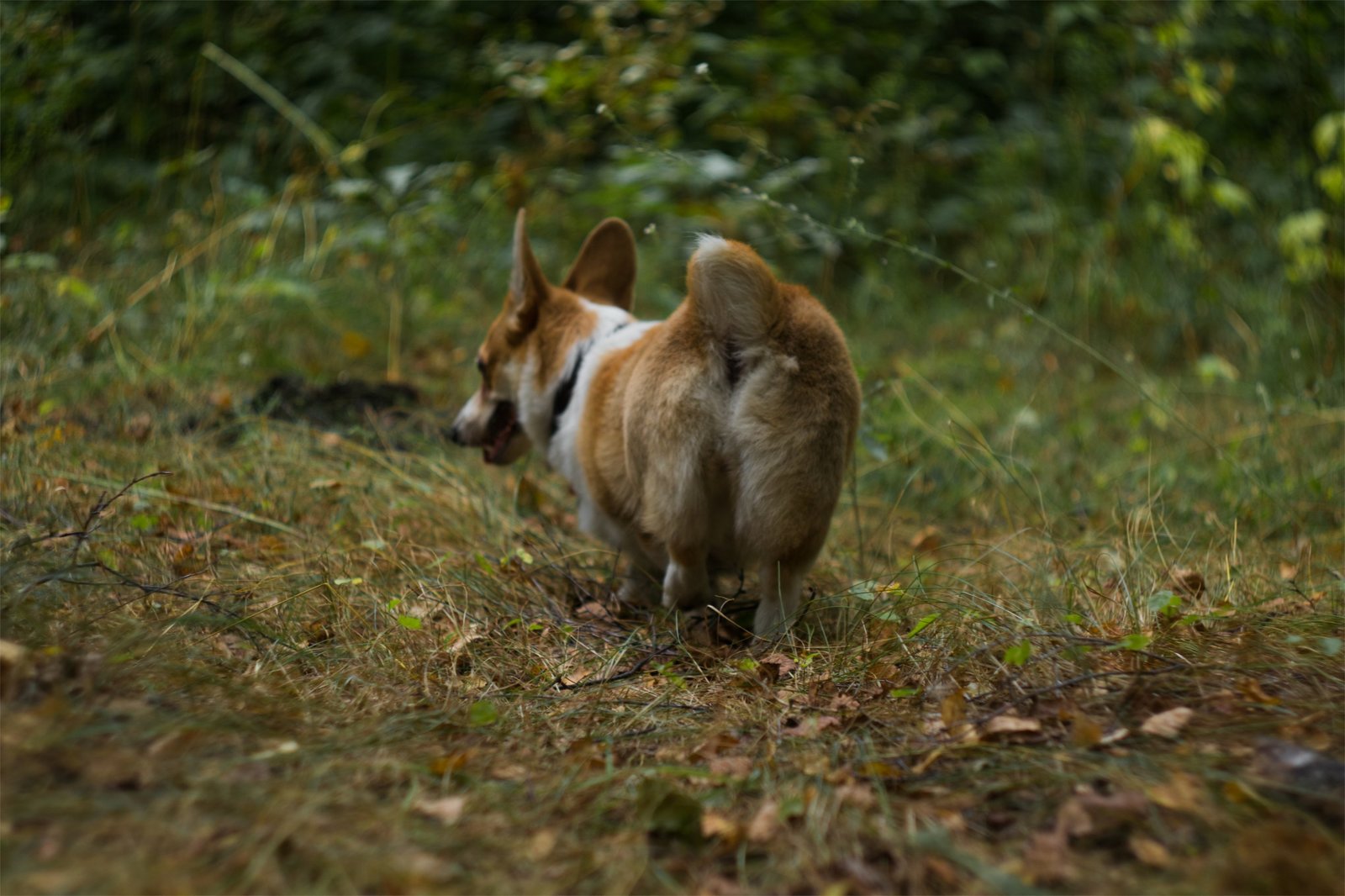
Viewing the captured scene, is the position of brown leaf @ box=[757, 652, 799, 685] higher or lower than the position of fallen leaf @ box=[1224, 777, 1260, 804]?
lower

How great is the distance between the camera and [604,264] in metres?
4.07

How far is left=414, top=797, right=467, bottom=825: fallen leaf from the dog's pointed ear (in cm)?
249

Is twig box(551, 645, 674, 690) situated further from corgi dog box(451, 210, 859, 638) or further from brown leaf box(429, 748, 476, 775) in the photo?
brown leaf box(429, 748, 476, 775)

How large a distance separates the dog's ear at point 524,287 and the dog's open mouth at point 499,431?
0.29 m

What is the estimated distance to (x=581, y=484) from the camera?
3545mm

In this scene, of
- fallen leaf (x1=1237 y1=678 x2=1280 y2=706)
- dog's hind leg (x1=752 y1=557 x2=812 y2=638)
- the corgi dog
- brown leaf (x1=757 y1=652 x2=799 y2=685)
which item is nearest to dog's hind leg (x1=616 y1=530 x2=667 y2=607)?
the corgi dog

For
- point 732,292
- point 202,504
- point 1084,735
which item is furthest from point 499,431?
point 1084,735

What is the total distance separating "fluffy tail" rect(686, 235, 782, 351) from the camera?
8.88ft

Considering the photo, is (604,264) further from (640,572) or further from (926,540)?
(926,540)

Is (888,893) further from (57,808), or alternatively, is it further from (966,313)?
(966,313)

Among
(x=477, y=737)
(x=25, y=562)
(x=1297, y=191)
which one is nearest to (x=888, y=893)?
(x=477, y=737)

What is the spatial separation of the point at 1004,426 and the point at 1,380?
14.3 ft

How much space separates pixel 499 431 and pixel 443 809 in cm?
226

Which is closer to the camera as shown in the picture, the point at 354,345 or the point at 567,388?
the point at 567,388
